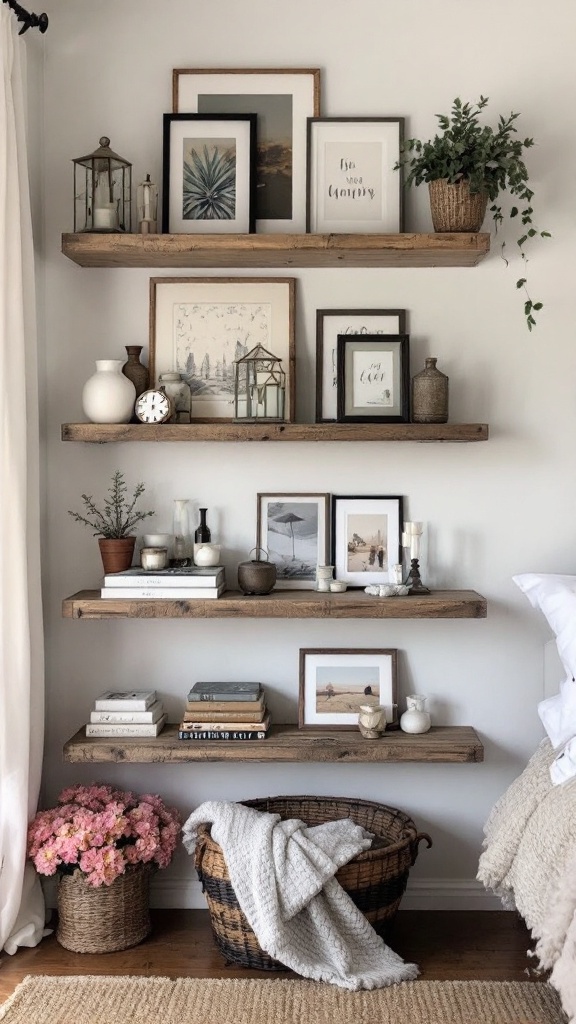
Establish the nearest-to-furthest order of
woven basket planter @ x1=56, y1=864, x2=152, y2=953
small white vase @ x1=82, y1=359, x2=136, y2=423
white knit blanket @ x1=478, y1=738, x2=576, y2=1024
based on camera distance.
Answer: white knit blanket @ x1=478, y1=738, x2=576, y2=1024
woven basket planter @ x1=56, y1=864, x2=152, y2=953
small white vase @ x1=82, y1=359, x2=136, y2=423

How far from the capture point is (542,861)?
2359mm

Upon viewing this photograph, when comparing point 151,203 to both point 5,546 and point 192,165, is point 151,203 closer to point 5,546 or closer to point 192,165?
point 192,165

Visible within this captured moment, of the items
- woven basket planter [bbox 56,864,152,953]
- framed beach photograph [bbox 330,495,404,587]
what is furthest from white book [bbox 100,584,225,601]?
woven basket planter [bbox 56,864,152,953]

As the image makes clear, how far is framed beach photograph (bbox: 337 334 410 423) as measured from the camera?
3.01m

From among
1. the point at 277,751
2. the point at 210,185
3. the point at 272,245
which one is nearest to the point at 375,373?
the point at 272,245

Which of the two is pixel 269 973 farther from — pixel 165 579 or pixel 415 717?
pixel 165 579

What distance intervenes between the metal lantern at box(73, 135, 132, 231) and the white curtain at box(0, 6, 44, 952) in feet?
0.71

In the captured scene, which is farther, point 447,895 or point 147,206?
point 447,895

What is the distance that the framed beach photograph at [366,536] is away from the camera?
10.2 feet

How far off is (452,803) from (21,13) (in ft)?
8.37

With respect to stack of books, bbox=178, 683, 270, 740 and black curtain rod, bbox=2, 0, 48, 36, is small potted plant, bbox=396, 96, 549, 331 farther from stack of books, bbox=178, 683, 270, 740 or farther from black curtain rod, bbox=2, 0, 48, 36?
stack of books, bbox=178, 683, 270, 740

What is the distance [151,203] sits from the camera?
118 inches

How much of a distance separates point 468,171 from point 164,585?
1.42m

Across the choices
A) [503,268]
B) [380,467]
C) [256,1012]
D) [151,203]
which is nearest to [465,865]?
[256,1012]
